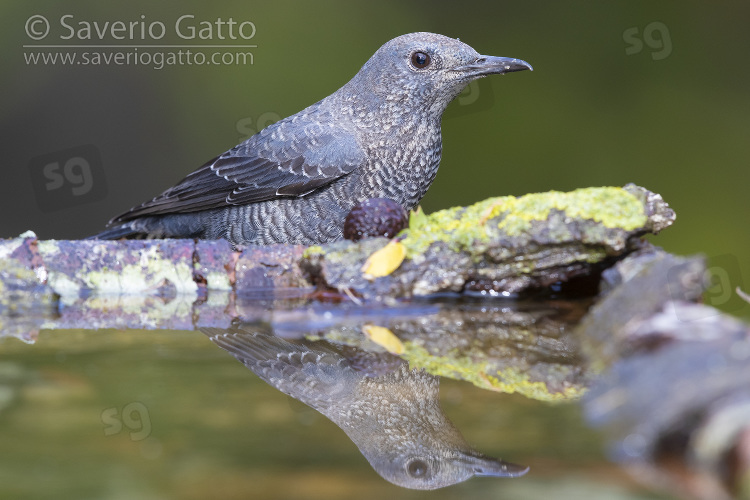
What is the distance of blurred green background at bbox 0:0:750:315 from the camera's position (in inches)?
259

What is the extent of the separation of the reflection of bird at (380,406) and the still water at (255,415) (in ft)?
0.05

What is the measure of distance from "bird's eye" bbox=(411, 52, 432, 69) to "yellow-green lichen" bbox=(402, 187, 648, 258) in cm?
141

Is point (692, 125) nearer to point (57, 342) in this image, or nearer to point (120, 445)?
point (57, 342)

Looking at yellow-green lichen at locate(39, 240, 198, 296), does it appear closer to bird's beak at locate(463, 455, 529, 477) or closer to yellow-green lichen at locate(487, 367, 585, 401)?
yellow-green lichen at locate(487, 367, 585, 401)

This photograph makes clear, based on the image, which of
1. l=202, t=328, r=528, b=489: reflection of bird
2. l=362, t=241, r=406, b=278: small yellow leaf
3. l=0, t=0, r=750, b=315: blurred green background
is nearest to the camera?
l=202, t=328, r=528, b=489: reflection of bird

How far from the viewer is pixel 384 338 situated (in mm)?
2334

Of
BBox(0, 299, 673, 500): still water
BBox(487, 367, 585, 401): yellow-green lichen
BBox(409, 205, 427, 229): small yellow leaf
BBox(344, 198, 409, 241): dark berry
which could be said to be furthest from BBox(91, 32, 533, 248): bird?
BBox(487, 367, 585, 401): yellow-green lichen

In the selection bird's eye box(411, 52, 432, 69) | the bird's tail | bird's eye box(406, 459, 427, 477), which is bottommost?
bird's eye box(406, 459, 427, 477)

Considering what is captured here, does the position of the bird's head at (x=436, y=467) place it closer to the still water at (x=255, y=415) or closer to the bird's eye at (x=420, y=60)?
the still water at (x=255, y=415)

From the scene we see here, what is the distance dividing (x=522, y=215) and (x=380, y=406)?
1.18 meters

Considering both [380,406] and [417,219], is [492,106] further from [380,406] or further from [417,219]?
[380,406]

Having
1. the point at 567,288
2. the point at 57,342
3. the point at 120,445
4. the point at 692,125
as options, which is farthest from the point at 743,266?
the point at 120,445

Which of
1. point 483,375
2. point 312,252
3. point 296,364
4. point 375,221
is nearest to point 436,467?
point 483,375

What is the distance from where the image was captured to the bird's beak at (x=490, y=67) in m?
4.05
